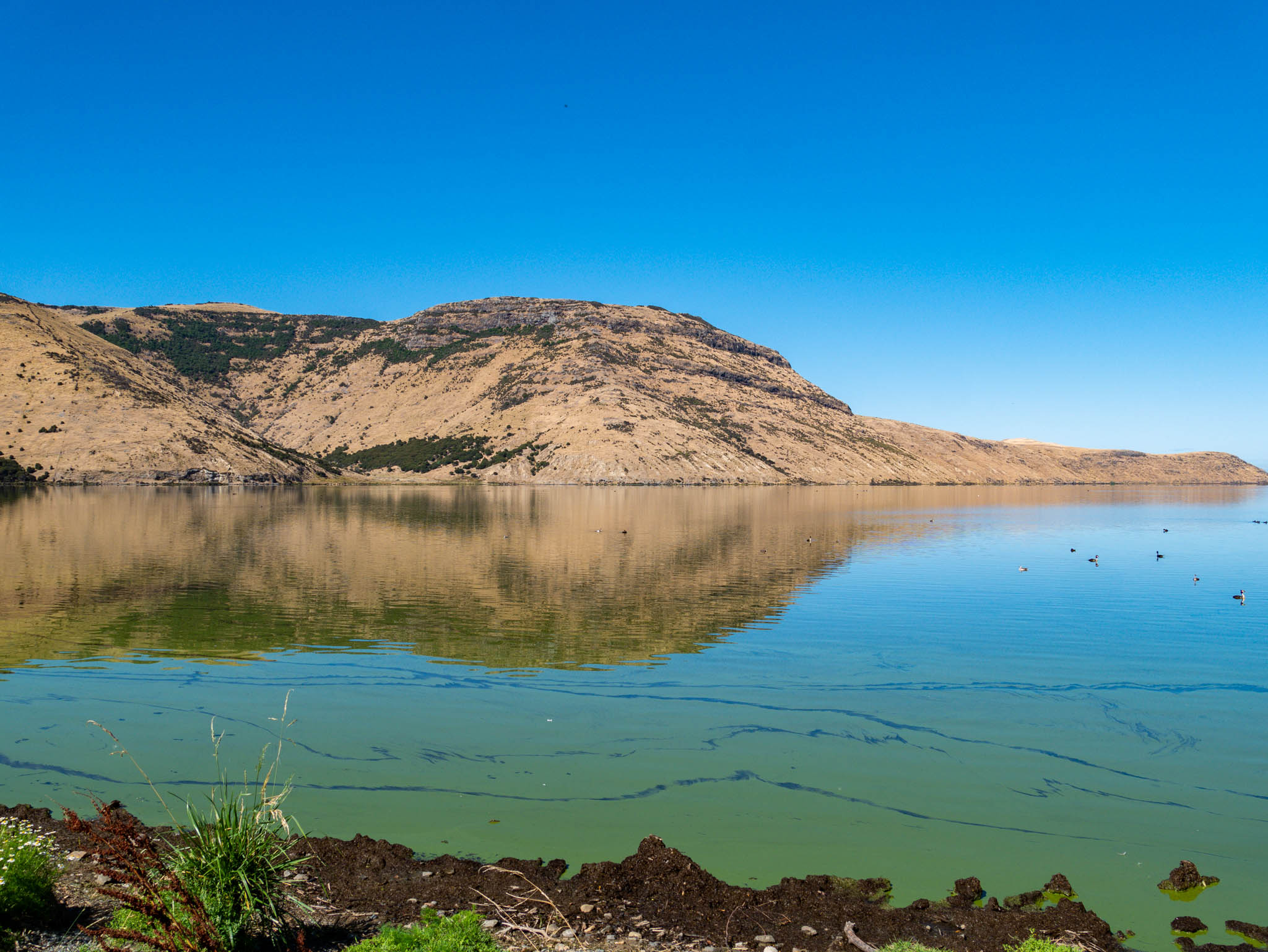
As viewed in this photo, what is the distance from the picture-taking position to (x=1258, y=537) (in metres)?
74.8

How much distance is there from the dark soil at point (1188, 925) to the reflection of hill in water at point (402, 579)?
632 inches

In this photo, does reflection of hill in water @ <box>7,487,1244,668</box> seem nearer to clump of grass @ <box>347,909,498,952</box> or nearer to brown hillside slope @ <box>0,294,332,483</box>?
clump of grass @ <box>347,909,498,952</box>

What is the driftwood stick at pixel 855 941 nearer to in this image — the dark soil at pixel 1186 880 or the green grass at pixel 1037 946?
the green grass at pixel 1037 946

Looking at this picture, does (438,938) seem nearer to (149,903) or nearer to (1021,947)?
(149,903)

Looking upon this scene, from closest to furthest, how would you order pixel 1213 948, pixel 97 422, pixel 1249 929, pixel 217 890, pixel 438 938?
pixel 217 890 → pixel 438 938 → pixel 1213 948 → pixel 1249 929 → pixel 97 422

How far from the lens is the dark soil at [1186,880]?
1145 cm

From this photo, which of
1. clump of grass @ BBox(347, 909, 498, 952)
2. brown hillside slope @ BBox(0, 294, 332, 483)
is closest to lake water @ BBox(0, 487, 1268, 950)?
clump of grass @ BBox(347, 909, 498, 952)

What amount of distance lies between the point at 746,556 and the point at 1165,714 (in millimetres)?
34384

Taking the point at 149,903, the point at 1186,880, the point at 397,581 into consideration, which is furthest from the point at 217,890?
→ the point at 397,581

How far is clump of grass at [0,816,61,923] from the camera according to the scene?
9.48 m

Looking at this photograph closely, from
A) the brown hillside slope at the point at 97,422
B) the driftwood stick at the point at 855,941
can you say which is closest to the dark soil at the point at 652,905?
the driftwood stick at the point at 855,941

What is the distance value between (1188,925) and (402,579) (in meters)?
35.8

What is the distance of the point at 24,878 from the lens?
9.77 meters

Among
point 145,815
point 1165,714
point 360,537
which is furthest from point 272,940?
point 360,537
